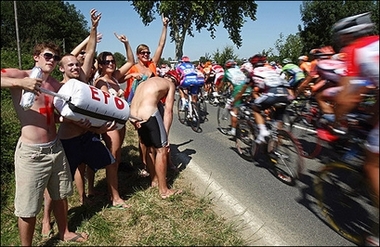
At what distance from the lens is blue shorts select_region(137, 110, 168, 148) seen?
4105 mm

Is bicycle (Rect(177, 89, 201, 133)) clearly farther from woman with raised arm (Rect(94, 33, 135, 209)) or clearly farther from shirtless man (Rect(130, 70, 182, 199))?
shirtless man (Rect(130, 70, 182, 199))

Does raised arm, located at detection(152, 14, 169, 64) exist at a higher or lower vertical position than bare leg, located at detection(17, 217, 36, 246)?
higher

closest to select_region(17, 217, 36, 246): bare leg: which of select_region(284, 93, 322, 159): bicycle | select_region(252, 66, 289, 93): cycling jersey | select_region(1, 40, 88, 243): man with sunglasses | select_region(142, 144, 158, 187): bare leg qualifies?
select_region(1, 40, 88, 243): man with sunglasses

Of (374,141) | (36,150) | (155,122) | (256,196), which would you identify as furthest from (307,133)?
(36,150)

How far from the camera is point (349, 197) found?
345 centimetres

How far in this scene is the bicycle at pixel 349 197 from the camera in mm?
3082

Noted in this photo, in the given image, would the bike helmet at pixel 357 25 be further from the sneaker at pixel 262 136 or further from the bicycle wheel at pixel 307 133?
the bicycle wheel at pixel 307 133

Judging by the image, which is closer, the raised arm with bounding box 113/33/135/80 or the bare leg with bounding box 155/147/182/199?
the bare leg with bounding box 155/147/182/199

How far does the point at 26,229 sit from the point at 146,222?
1.20 metres

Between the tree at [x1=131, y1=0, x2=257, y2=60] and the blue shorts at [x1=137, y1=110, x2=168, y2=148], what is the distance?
26437mm

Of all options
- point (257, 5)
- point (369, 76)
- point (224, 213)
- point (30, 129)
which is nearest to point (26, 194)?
point (30, 129)

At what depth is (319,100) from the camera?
5988 millimetres

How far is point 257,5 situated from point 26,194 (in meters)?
36.0

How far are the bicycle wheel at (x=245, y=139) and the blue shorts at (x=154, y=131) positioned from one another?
213 cm
